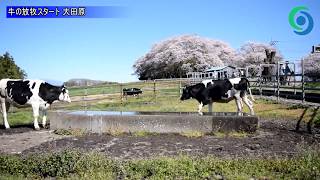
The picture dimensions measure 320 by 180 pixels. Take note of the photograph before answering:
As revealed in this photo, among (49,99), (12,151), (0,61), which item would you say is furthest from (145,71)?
(12,151)

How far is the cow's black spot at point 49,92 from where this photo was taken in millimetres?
13844

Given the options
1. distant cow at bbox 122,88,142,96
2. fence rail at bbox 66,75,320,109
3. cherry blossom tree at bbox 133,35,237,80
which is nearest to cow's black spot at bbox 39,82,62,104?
fence rail at bbox 66,75,320,109

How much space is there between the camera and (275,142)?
955 cm

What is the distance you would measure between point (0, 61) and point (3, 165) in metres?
41.6

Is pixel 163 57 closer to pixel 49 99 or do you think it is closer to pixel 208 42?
pixel 208 42

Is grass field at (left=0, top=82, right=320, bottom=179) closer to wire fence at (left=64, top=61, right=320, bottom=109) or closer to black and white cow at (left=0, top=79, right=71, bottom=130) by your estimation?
black and white cow at (left=0, top=79, right=71, bottom=130)

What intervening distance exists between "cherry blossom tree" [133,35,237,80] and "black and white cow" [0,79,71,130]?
1825 inches

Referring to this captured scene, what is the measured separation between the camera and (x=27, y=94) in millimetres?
13633

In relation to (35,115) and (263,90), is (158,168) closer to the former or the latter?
(35,115)

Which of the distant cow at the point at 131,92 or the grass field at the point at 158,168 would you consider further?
the distant cow at the point at 131,92

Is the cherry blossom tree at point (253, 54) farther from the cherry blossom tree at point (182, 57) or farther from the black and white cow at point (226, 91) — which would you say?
the black and white cow at point (226, 91)

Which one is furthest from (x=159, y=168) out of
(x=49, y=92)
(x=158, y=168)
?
(x=49, y=92)

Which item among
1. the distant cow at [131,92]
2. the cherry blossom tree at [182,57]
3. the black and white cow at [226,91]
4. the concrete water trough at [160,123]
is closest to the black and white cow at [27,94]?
the concrete water trough at [160,123]

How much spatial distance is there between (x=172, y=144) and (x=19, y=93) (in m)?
6.98
